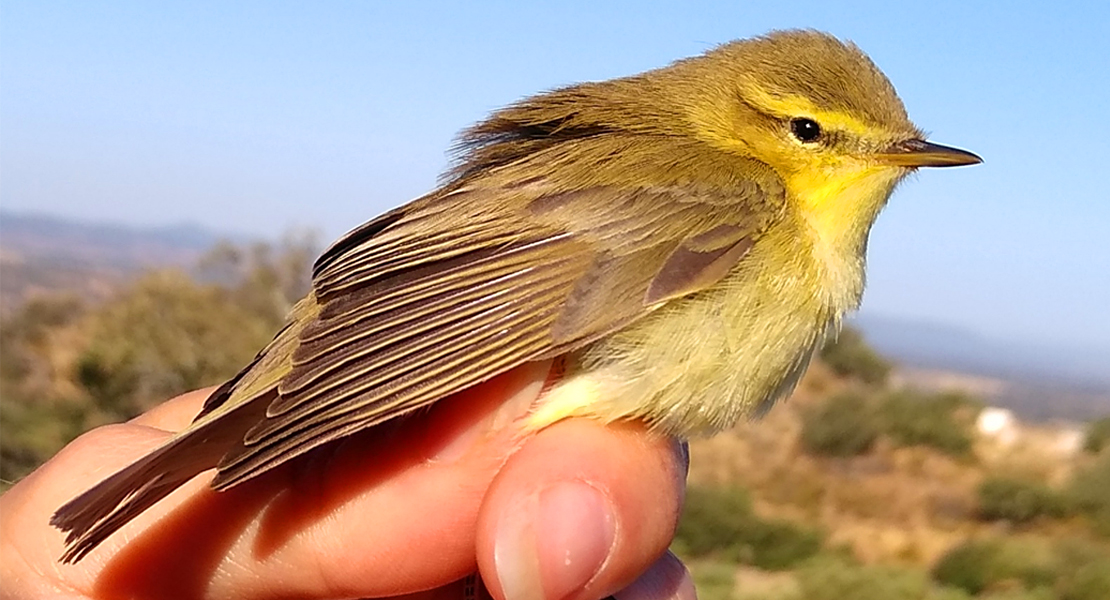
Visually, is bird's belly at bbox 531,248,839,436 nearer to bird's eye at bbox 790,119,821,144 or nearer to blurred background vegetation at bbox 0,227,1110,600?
bird's eye at bbox 790,119,821,144

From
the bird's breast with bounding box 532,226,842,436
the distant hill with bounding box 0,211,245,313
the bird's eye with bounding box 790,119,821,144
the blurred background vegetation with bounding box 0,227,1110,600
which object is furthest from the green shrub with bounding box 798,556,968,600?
the distant hill with bounding box 0,211,245,313

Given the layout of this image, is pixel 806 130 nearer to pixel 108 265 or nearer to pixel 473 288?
pixel 473 288

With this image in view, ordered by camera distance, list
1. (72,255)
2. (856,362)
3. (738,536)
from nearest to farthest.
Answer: (738,536) < (856,362) < (72,255)

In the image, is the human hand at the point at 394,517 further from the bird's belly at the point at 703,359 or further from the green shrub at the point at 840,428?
the green shrub at the point at 840,428

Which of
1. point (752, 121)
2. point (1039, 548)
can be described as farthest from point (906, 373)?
point (752, 121)

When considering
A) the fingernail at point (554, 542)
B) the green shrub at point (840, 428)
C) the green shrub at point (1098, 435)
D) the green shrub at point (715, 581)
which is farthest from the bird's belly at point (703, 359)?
the green shrub at point (1098, 435)

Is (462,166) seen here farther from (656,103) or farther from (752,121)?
(752,121)

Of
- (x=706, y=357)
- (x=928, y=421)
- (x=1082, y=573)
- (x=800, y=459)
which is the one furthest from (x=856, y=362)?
(x=706, y=357)
